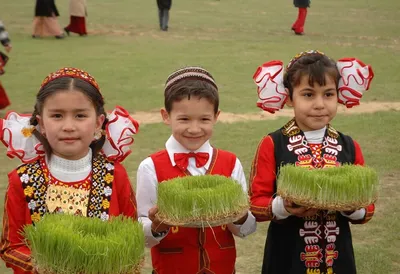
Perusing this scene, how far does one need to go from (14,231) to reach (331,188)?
138 cm

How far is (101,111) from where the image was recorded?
3.31 m

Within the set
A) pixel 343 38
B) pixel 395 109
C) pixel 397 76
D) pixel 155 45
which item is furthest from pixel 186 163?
pixel 343 38

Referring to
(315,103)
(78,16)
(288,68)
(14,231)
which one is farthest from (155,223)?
(78,16)

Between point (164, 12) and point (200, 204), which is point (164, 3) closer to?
point (164, 12)

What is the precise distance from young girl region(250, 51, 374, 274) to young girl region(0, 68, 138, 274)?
730 millimetres

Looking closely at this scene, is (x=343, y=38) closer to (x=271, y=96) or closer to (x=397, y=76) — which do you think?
(x=397, y=76)

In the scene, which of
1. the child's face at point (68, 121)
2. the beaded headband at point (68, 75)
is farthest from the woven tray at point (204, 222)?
the beaded headband at point (68, 75)

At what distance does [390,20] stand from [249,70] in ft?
35.1

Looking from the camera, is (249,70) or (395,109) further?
(249,70)

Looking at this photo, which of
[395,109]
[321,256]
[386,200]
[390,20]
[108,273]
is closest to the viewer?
[108,273]

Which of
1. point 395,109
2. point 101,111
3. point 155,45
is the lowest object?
point 101,111

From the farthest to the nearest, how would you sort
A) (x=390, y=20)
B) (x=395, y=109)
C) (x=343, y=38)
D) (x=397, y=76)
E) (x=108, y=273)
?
(x=390, y=20) < (x=343, y=38) < (x=397, y=76) < (x=395, y=109) < (x=108, y=273)

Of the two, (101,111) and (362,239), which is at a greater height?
(101,111)

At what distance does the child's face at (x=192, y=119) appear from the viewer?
11.3 ft
